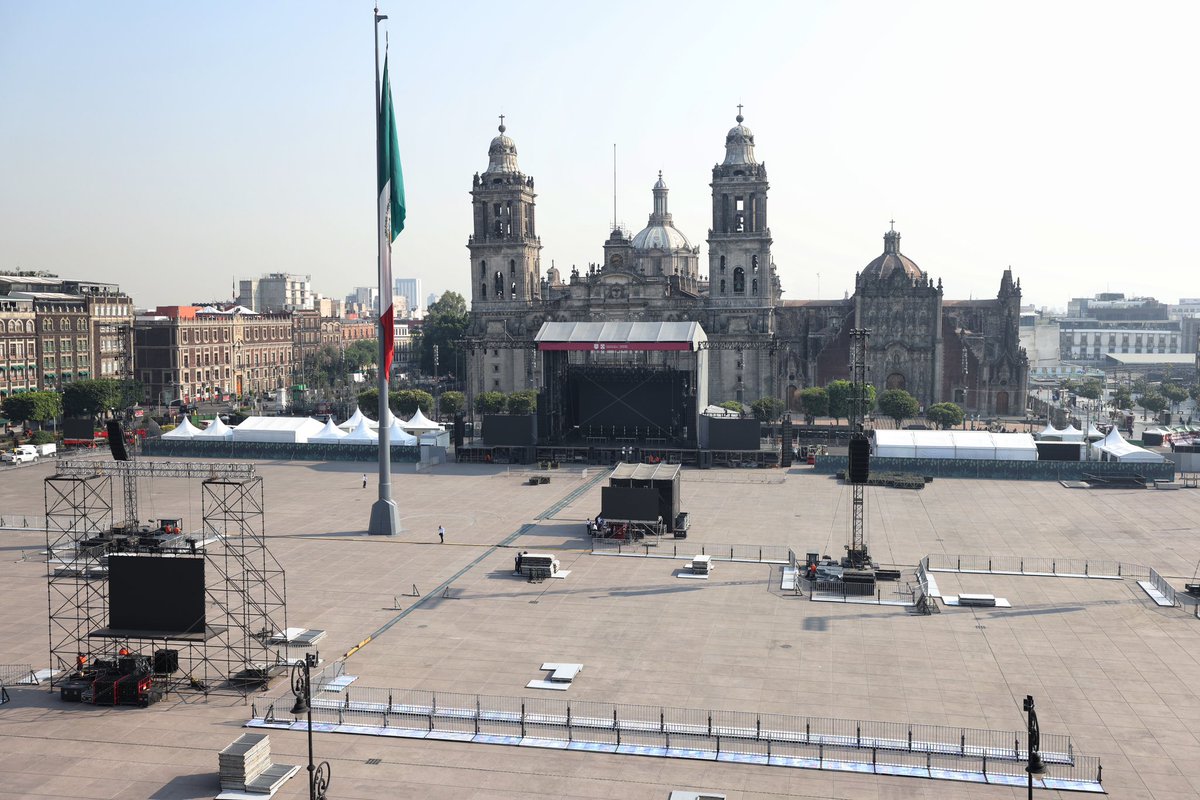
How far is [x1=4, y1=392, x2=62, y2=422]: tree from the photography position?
102 meters

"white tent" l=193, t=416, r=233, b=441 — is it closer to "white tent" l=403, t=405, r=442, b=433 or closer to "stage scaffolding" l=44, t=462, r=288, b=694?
"white tent" l=403, t=405, r=442, b=433

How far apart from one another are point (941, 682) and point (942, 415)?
7445 cm

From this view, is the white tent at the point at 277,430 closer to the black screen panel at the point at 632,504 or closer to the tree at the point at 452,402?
the tree at the point at 452,402

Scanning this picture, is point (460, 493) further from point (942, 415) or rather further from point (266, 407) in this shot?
point (266, 407)

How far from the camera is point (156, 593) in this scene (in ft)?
113

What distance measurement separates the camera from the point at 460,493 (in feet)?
235

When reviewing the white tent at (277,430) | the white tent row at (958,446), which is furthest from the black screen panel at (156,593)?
the white tent row at (958,446)

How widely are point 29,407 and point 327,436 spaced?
33056 millimetres

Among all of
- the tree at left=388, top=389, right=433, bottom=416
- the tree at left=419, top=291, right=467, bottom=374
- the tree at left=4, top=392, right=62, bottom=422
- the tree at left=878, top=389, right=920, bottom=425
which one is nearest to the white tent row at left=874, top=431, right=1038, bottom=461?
the tree at left=878, top=389, right=920, bottom=425

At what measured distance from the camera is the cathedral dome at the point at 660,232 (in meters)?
156

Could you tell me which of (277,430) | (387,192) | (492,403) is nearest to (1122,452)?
(387,192)

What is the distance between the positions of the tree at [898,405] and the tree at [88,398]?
7799 cm

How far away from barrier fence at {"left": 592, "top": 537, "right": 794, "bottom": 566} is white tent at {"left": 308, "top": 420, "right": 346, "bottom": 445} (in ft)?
131

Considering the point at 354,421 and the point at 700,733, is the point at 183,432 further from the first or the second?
the point at 700,733
